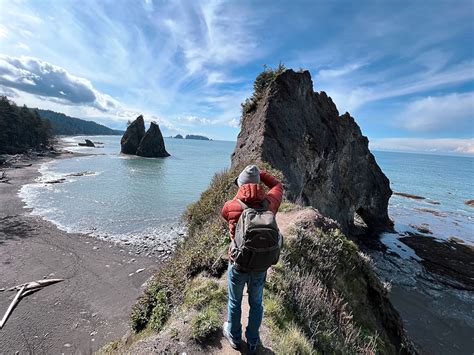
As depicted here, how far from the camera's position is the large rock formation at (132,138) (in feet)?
338

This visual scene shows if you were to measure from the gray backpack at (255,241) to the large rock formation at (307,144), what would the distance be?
10.1 metres

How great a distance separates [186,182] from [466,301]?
40097 millimetres

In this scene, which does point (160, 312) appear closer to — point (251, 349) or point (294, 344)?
point (251, 349)

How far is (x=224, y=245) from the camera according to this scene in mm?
7605

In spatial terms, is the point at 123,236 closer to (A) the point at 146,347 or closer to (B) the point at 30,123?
(A) the point at 146,347

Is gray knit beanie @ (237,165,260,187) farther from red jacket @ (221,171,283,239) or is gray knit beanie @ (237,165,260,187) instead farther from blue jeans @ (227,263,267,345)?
blue jeans @ (227,263,267,345)

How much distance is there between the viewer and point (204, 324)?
4688 millimetres

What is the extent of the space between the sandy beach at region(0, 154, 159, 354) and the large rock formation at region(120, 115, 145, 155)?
83325mm

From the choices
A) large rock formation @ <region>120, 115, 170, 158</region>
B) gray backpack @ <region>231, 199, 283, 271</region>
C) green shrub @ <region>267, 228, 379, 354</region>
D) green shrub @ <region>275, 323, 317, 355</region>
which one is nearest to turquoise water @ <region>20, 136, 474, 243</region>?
green shrub @ <region>267, 228, 379, 354</region>

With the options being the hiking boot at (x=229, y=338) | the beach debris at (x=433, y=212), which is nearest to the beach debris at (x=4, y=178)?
the hiking boot at (x=229, y=338)

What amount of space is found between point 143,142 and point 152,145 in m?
3.55

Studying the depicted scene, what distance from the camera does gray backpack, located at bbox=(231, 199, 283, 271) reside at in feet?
12.0

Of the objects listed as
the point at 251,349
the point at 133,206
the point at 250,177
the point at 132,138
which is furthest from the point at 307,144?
the point at 132,138

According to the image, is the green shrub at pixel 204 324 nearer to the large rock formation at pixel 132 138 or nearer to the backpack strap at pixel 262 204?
the backpack strap at pixel 262 204
